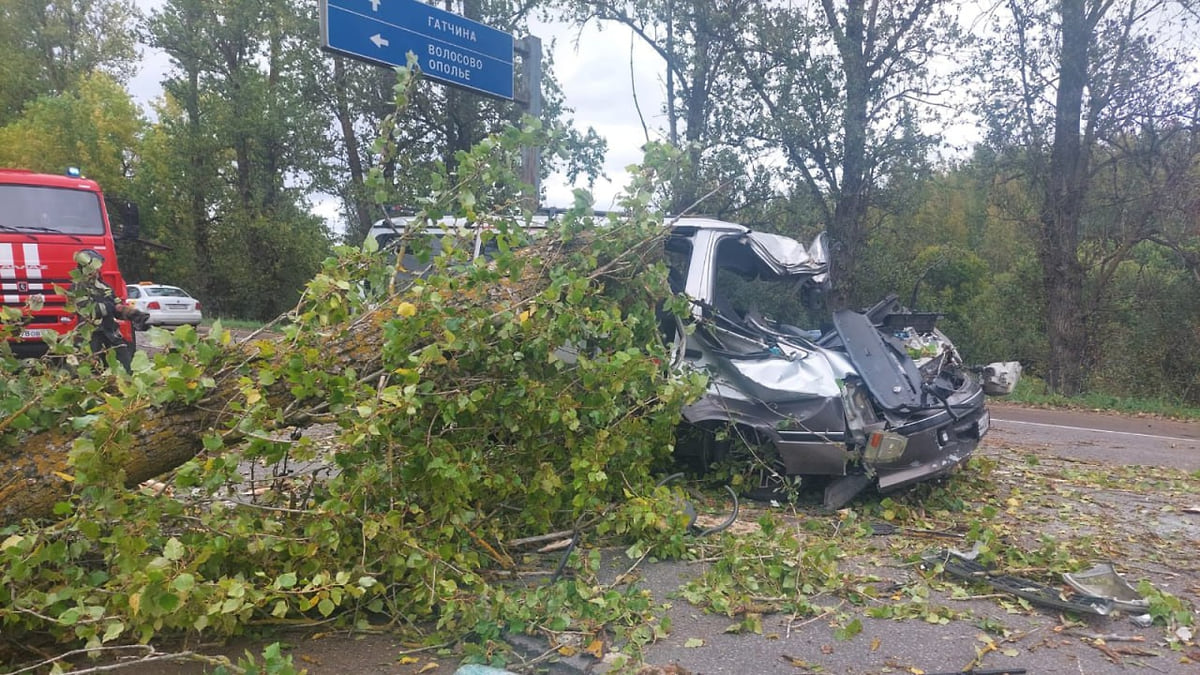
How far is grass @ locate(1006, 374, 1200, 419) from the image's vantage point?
13.3 meters

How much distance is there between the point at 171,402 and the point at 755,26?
15185mm

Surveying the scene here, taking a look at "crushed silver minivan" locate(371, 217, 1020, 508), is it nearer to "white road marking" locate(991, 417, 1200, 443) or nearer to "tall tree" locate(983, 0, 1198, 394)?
"white road marking" locate(991, 417, 1200, 443)

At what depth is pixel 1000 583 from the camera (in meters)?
3.92

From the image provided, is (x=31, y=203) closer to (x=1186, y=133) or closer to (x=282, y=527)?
(x=282, y=527)

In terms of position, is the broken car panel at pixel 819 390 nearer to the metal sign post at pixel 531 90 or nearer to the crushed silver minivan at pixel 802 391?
the crushed silver minivan at pixel 802 391

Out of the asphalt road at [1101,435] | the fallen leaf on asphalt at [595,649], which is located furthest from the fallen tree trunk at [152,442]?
the asphalt road at [1101,435]

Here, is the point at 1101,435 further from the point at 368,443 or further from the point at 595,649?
the point at 368,443

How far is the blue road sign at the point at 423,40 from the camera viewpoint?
6.31m

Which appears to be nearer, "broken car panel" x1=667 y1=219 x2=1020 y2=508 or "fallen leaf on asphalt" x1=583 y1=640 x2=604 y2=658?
"fallen leaf on asphalt" x1=583 y1=640 x2=604 y2=658

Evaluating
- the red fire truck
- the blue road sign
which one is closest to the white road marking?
the blue road sign

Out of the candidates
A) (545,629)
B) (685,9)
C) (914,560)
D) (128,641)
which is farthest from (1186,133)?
(128,641)

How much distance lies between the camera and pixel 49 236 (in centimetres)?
973

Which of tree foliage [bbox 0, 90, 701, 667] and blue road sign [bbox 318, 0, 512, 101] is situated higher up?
blue road sign [bbox 318, 0, 512, 101]

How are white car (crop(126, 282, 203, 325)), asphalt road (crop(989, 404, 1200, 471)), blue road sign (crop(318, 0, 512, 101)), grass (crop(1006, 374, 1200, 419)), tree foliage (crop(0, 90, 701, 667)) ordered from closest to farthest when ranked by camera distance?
tree foliage (crop(0, 90, 701, 667)), blue road sign (crop(318, 0, 512, 101)), asphalt road (crop(989, 404, 1200, 471)), grass (crop(1006, 374, 1200, 419)), white car (crop(126, 282, 203, 325))
